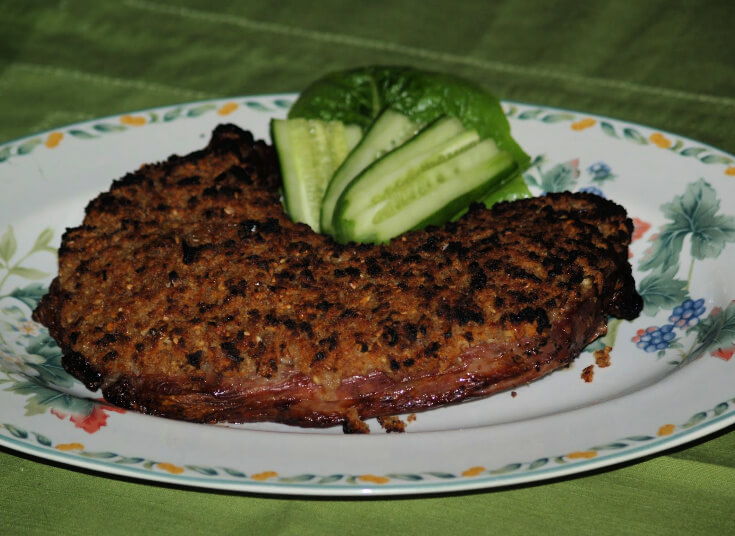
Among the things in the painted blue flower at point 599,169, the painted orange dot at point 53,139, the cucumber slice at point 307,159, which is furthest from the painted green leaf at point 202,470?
the painted blue flower at point 599,169

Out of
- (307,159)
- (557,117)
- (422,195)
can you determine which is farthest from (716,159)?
(307,159)

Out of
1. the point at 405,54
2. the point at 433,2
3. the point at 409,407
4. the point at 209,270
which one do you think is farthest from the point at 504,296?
the point at 433,2

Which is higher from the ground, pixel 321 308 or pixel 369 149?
pixel 369 149

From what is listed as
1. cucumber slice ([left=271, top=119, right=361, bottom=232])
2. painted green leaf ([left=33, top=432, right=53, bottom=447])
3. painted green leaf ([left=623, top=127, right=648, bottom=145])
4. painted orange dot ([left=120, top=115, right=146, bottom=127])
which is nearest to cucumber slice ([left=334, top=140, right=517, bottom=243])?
cucumber slice ([left=271, top=119, right=361, bottom=232])

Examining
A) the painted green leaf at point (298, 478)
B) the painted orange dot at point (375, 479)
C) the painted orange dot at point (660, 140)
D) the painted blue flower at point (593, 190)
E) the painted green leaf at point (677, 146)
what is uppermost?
the painted orange dot at point (660, 140)

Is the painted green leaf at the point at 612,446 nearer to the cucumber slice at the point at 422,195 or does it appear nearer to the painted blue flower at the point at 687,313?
the painted blue flower at the point at 687,313

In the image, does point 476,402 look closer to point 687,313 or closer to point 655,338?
point 655,338
